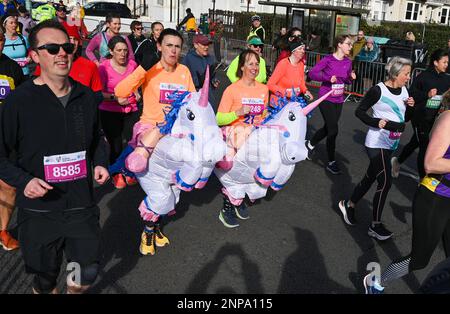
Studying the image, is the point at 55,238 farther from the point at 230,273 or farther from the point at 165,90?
the point at 165,90

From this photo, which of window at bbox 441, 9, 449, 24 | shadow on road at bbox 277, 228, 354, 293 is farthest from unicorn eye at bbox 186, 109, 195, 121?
window at bbox 441, 9, 449, 24

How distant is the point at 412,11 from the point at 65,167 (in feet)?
174

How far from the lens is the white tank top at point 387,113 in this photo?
4.69 meters

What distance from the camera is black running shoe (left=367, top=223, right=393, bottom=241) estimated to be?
185 inches

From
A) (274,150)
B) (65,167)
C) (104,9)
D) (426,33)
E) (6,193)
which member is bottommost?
(6,193)

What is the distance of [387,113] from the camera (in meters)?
4.73

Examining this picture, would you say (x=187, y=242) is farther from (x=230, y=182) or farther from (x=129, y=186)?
(x=129, y=186)

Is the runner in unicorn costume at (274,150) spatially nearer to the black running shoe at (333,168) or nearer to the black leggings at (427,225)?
the black leggings at (427,225)

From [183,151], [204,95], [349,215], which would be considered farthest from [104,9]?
[183,151]

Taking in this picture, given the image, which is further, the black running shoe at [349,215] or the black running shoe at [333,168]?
the black running shoe at [333,168]

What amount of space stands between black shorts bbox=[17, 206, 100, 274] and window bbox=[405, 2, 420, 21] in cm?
5201

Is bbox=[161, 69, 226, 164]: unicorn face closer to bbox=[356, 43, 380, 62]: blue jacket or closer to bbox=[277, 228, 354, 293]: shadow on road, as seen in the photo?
bbox=[277, 228, 354, 293]: shadow on road

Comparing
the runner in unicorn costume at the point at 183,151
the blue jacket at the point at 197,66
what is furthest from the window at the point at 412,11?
the runner in unicorn costume at the point at 183,151

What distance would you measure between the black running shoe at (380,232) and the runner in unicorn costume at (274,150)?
4.12ft
